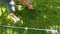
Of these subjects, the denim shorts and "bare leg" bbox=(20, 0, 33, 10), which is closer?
the denim shorts

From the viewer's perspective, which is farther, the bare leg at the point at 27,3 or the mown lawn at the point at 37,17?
the bare leg at the point at 27,3

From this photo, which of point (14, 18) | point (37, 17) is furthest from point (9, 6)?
point (37, 17)

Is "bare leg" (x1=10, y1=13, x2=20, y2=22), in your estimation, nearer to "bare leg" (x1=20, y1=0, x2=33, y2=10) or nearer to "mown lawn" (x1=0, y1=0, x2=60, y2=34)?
"mown lawn" (x1=0, y1=0, x2=60, y2=34)

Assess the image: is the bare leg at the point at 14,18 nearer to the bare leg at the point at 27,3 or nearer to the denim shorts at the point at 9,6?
the denim shorts at the point at 9,6

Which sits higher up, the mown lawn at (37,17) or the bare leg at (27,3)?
the bare leg at (27,3)

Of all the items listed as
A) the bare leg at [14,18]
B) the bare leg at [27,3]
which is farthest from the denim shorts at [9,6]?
the bare leg at [27,3]

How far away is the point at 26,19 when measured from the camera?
304 centimetres

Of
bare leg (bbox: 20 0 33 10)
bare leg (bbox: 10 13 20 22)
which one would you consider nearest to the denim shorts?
bare leg (bbox: 10 13 20 22)

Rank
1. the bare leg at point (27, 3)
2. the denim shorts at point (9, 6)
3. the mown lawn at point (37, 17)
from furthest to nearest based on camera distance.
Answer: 1. the bare leg at point (27, 3)
2. the denim shorts at point (9, 6)
3. the mown lawn at point (37, 17)

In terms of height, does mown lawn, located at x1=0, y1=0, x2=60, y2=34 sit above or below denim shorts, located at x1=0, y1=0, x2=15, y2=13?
below

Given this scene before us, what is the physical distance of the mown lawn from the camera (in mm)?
2904

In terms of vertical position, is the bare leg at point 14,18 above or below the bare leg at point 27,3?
below

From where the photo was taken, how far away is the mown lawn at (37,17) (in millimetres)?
2904

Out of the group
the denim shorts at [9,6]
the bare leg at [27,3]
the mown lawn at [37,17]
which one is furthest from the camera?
the bare leg at [27,3]
